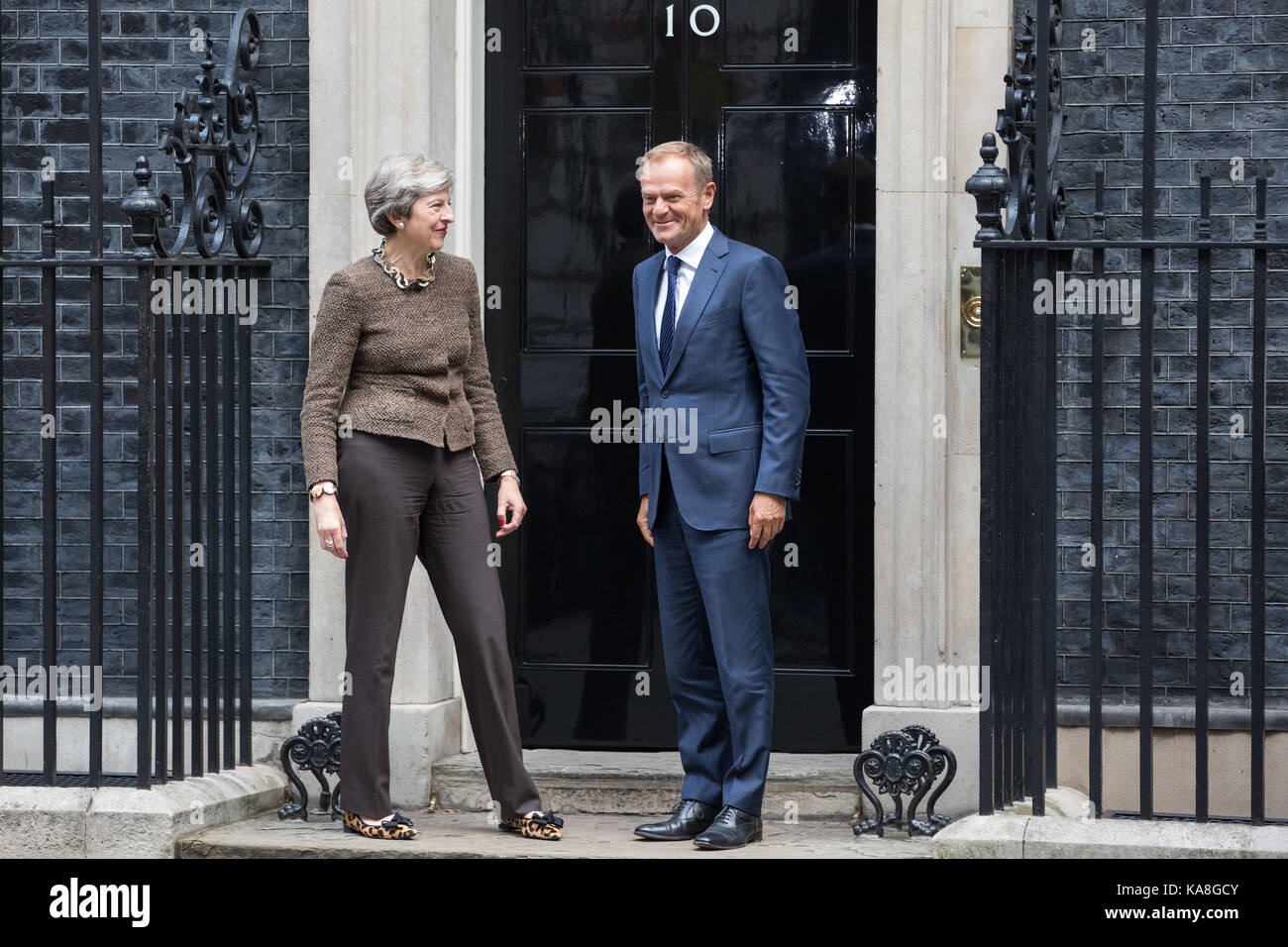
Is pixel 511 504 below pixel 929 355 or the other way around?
below

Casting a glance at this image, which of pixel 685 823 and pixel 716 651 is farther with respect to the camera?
pixel 685 823

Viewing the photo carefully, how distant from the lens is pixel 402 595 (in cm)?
552

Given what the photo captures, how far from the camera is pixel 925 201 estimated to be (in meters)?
6.22

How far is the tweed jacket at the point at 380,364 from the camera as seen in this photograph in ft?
17.5

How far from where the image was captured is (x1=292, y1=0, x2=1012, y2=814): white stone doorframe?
6215 mm

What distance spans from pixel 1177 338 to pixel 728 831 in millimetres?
2451

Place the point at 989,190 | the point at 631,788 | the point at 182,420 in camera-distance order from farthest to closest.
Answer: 1. the point at 631,788
2. the point at 182,420
3. the point at 989,190

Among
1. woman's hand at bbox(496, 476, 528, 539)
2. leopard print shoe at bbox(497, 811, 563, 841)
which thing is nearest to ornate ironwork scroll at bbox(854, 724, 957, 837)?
leopard print shoe at bbox(497, 811, 563, 841)

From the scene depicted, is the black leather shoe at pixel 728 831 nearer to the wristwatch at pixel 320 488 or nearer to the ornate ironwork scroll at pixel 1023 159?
the wristwatch at pixel 320 488

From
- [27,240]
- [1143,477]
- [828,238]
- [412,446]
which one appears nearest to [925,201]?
[828,238]

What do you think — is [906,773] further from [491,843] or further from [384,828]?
[384,828]

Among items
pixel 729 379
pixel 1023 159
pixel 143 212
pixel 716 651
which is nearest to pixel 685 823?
pixel 716 651

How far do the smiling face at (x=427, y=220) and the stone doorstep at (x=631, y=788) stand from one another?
2068 millimetres

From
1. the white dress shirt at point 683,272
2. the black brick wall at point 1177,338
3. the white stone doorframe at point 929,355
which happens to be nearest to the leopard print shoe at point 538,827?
the white stone doorframe at point 929,355
